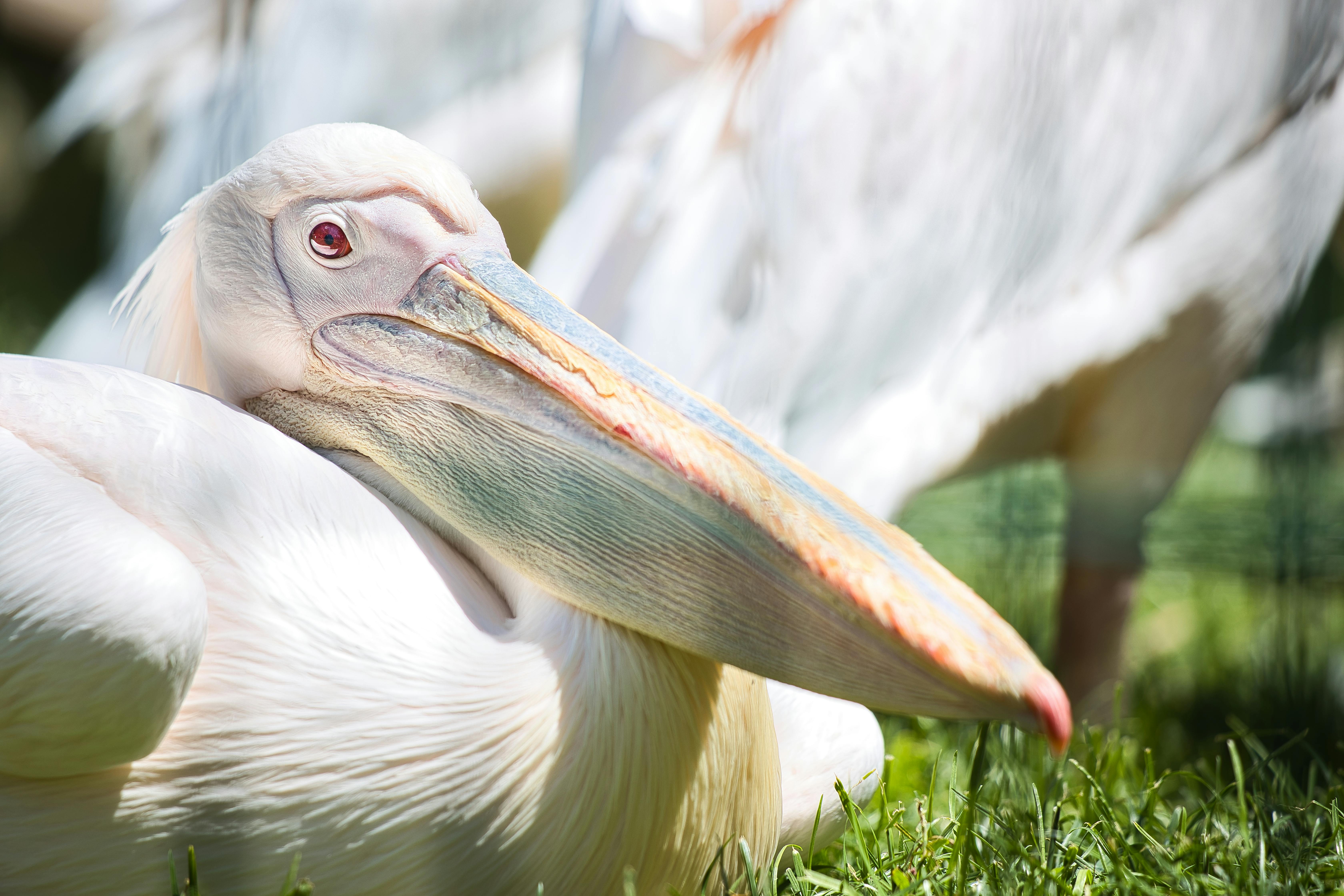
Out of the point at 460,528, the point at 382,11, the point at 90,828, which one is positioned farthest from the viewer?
the point at 382,11

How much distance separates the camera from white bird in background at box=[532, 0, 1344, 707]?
1.68 meters

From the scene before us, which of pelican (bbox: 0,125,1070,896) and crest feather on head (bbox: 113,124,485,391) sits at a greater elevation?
crest feather on head (bbox: 113,124,485,391)

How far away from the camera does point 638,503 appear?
995mm

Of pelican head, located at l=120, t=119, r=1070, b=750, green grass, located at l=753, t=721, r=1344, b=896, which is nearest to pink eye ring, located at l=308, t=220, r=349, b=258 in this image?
pelican head, located at l=120, t=119, r=1070, b=750

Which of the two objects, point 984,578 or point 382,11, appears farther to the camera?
point 382,11

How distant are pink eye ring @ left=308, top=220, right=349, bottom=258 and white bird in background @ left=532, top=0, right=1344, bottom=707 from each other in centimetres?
57

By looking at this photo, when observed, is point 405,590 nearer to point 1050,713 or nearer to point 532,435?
point 532,435

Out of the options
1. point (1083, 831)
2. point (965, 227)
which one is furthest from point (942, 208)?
point (1083, 831)

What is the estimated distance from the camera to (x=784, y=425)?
1.70 meters

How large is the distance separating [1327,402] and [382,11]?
1.77 meters

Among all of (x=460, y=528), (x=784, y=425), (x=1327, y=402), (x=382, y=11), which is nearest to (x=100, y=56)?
(x=382, y=11)

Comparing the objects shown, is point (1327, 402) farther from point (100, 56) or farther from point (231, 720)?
point (100, 56)

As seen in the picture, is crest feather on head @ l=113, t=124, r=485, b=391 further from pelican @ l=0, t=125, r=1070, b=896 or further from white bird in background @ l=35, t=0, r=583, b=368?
white bird in background @ l=35, t=0, r=583, b=368

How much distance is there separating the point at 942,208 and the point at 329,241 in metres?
0.99
